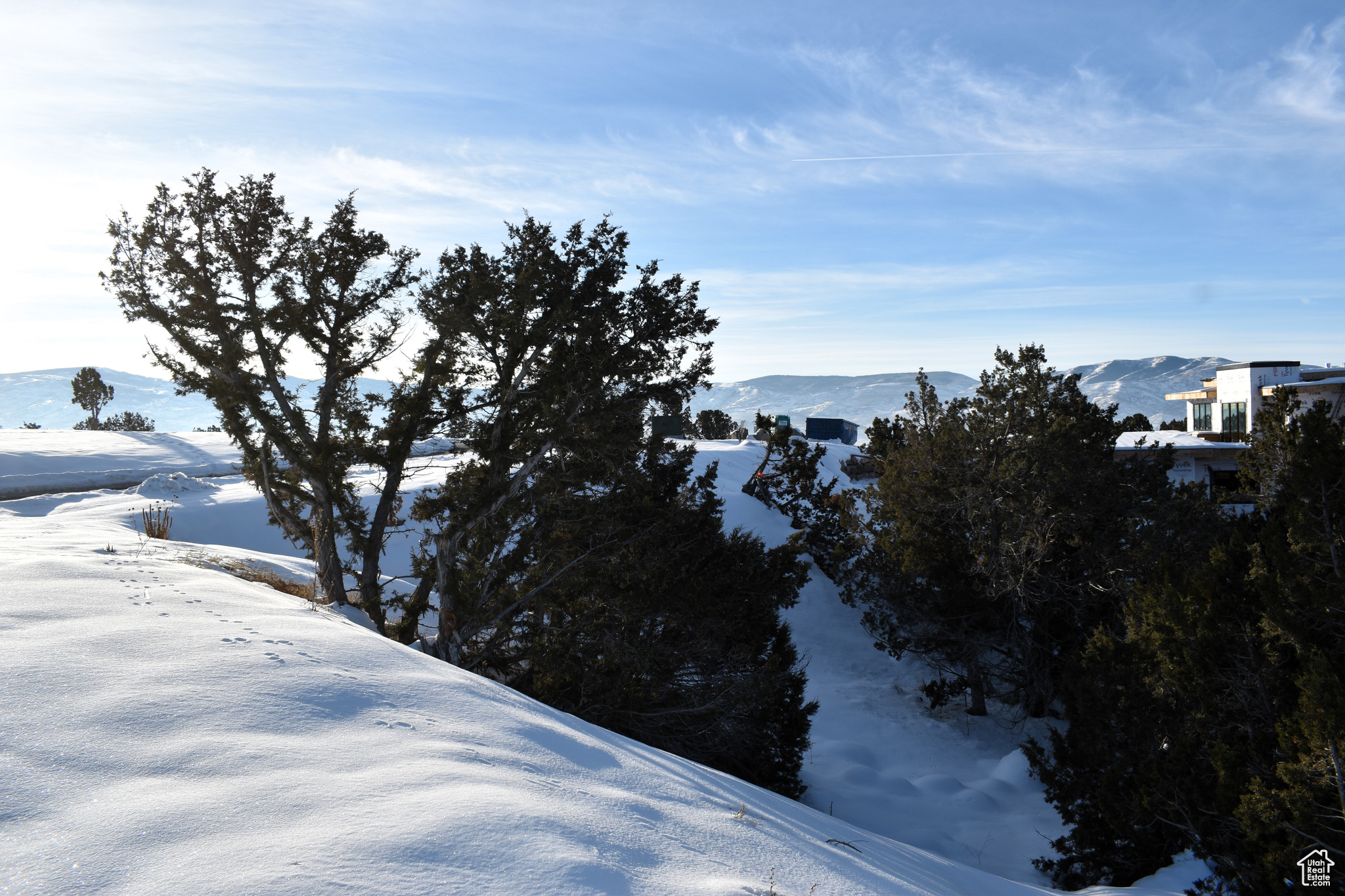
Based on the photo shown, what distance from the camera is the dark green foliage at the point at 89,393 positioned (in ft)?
133

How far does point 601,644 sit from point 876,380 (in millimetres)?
141017

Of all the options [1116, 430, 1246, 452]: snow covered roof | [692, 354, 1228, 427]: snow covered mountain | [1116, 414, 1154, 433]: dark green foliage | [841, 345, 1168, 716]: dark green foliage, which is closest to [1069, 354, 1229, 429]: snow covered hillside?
[692, 354, 1228, 427]: snow covered mountain

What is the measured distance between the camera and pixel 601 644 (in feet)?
38.6

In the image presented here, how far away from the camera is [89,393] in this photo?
40.9 metres

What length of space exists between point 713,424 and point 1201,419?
3078cm

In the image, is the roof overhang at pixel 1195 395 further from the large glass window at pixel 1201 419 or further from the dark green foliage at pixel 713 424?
the dark green foliage at pixel 713 424

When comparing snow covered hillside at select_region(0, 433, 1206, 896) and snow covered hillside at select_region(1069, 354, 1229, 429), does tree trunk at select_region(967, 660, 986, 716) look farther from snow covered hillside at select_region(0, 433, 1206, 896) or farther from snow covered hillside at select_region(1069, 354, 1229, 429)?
snow covered hillside at select_region(1069, 354, 1229, 429)

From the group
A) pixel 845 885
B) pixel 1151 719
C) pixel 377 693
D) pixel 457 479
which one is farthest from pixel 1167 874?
pixel 457 479

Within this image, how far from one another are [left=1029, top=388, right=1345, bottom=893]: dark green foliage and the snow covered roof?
69.3 feet

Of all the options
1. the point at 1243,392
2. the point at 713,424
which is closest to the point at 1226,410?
the point at 1243,392

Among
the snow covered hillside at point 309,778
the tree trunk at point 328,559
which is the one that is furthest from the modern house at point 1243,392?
the snow covered hillside at point 309,778

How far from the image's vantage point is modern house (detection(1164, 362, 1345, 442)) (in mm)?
36625

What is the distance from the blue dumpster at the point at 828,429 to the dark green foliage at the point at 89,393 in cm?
4378

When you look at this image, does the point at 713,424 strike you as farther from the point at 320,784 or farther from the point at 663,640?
the point at 320,784
